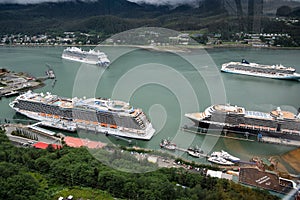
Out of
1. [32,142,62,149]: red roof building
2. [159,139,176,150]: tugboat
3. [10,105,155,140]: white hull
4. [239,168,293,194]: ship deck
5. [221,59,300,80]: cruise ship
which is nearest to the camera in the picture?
[239,168,293,194]: ship deck

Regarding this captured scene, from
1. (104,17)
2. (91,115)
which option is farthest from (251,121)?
(104,17)

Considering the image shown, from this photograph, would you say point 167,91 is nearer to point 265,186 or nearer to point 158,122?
point 158,122

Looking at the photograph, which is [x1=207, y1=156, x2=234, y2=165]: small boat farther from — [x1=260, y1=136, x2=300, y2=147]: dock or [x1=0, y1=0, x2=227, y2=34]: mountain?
[x1=0, y1=0, x2=227, y2=34]: mountain

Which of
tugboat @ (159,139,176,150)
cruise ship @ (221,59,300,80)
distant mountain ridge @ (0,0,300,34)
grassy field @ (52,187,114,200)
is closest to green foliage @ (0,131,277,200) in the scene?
grassy field @ (52,187,114,200)

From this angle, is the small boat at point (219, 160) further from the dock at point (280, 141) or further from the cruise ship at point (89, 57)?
the cruise ship at point (89, 57)

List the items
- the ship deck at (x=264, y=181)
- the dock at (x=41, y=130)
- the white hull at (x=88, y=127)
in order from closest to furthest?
the ship deck at (x=264, y=181) → the white hull at (x=88, y=127) → the dock at (x=41, y=130)

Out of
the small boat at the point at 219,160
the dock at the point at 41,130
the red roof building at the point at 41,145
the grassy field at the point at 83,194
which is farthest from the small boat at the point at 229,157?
the dock at the point at 41,130
